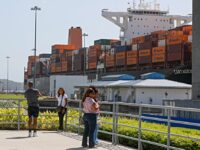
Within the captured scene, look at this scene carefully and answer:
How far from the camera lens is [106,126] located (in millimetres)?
14211

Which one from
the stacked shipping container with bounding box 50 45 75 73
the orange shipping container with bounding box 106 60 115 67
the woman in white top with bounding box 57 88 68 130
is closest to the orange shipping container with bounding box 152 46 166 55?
the orange shipping container with bounding box 106 60 115 67

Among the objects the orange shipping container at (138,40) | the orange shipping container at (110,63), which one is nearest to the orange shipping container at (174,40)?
the orange shipping container at (138,40)

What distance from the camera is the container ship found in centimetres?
7244

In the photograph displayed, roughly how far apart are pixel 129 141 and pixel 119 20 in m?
87.0

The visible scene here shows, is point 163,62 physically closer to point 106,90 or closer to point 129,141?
point 106,90

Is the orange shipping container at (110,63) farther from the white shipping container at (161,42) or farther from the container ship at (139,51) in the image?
the white shipping container at (161,42)

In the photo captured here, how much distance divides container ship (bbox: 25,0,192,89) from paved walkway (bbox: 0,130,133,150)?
166ft

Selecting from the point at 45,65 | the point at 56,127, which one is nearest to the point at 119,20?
the point at 45,65

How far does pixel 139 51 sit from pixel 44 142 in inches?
2861

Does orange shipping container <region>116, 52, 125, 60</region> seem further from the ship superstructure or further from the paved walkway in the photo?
the paved walkway

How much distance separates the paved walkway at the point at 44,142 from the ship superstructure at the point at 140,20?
8033cm

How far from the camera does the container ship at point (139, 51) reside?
72.4m

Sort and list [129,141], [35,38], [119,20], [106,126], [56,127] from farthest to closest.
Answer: [119,20], [35,38], [56,127], [106,126], [129,141]

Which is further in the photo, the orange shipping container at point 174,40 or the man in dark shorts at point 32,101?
the orange shipping container at point 174,40
